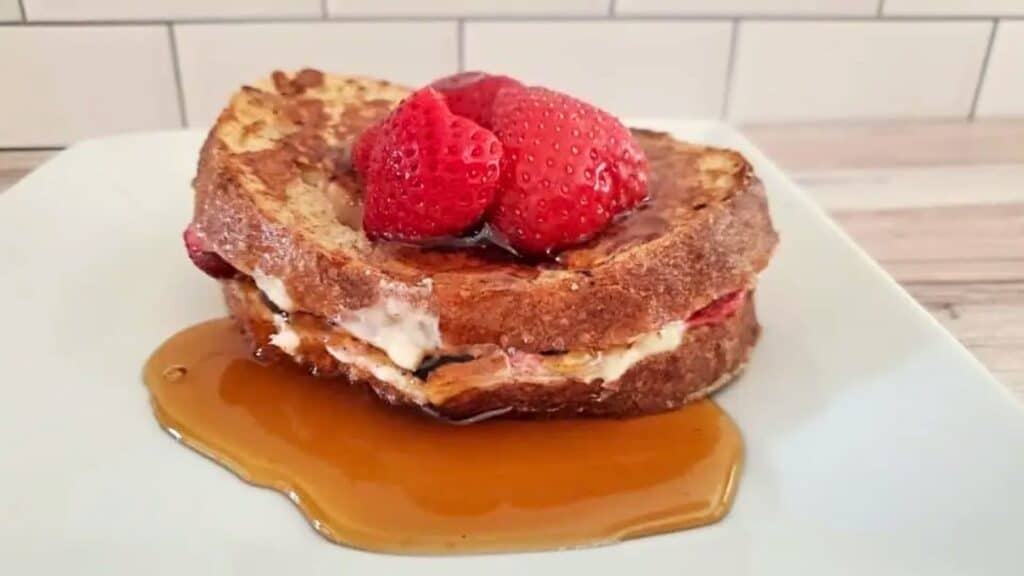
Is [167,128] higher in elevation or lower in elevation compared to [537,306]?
lower

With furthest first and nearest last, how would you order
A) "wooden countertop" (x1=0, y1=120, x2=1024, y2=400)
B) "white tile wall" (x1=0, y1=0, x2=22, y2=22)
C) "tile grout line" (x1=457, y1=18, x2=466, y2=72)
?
"tile grout line" (x1=457, y1=18, x2=466, y2=72) < "white tile wall" (x1=0, y1=0, x2=22, y2=22) < "wooden countertop" (x1=0, y1=120, x2=1024, y2=400)

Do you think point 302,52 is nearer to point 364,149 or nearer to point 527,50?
point 527,50

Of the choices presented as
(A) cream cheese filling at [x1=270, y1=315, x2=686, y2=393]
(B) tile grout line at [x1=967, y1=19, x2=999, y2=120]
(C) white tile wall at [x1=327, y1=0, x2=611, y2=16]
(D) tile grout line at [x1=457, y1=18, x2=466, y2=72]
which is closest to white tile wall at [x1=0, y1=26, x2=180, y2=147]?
(C) white tile wall at [x1=327, y1=0, x2=611, y2=16]

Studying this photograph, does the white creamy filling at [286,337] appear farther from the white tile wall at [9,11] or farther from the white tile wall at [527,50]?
the white tile wall at [9,11]

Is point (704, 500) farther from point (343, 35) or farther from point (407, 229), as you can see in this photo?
point (343, 35)

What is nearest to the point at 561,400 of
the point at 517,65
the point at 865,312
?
the point at 865,312

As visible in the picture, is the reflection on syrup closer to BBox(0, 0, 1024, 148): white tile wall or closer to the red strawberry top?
the red strawberry top

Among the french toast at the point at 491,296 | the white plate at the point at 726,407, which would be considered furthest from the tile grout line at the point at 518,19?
the french toast at the point at 491,296
